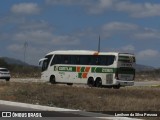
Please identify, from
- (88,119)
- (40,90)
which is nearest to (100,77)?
(40,90)

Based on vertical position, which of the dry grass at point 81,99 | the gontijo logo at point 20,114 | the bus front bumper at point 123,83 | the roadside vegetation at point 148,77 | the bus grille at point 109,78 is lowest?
the gontijo logo at point 20,114

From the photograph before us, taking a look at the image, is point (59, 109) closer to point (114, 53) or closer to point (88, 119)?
point (88, 119)

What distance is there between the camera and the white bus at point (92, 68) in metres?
42.4

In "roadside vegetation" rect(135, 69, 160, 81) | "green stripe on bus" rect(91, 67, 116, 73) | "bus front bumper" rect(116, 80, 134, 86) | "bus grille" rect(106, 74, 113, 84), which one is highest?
"roadside vegetation" rect(135, 69, 160, 81)

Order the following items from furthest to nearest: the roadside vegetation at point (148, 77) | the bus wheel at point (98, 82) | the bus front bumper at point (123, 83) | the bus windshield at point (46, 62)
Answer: the roadside vegetation at point (148, 77), the bus windshield at point (46, 62), the bus wheel at point (98, 82), the bus front bumper at point (123, 83)

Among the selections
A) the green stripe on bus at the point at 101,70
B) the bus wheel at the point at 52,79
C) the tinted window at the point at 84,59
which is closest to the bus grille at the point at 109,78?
the green stripe on bus at the point at 101,70

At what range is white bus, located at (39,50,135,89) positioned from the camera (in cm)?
4238

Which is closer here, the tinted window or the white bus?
the white bus

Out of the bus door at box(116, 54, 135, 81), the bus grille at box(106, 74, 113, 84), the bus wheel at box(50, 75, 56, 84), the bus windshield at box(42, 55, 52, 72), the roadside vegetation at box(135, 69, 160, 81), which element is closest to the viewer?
the bus door at box(116, 54, 135, 81)

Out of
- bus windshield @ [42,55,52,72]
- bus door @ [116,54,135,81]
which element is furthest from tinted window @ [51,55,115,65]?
bus door @ [116,54,135,81]

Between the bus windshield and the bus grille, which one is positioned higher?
the bus windshield

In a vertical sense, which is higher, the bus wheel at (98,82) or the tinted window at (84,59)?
the tinted window at (84,59)

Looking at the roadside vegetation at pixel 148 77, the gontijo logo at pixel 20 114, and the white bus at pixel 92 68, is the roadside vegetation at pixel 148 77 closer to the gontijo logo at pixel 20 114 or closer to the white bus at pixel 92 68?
the white bus at pixel 92 68

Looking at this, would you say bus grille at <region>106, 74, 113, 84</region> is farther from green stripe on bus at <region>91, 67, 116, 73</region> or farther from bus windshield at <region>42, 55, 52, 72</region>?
bus windshield at <region>42, 55, 52, 72</region>
